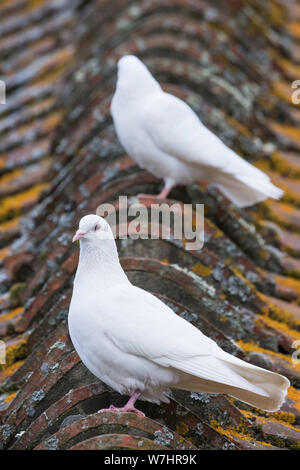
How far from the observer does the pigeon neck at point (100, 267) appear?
2.73 meters

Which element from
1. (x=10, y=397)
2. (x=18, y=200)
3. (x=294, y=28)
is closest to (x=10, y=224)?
(x=18, y=200)

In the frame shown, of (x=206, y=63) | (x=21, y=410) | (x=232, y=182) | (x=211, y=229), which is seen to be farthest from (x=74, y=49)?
(x=21, y=410)

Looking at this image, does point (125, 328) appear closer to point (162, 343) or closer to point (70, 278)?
point (162, 343)

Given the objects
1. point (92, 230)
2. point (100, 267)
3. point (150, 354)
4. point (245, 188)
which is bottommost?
point (245, 188)

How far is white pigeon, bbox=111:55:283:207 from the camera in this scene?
3848 millimetres

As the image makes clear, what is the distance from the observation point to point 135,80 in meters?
4.06

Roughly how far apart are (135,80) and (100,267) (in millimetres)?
1606

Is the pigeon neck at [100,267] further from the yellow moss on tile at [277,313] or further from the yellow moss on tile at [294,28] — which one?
the yellow moss on tile at [294,28]

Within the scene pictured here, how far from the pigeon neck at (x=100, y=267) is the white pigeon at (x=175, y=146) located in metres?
1.08

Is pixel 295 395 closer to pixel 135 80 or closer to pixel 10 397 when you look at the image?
pixel 10 397

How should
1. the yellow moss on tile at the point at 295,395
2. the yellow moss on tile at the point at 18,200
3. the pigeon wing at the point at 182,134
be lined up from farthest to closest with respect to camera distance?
the yellow moss on tile at the point at 18,200 → the pigeon wing at the point at 182,134 → the yellow moss on tile at the point at 295,395

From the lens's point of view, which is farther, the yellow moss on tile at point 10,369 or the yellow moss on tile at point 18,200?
the yellow moss on tile at point 18,200

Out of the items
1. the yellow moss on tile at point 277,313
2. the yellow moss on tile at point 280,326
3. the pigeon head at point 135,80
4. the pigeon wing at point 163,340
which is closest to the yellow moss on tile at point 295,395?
the yellow moss on tile at point 280,326
